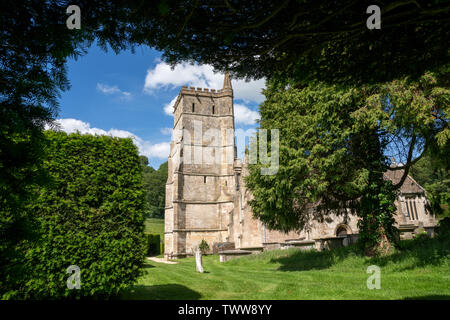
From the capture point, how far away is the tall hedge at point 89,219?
579cm

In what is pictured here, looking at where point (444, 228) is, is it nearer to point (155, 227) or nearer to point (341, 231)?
point (341, 231)

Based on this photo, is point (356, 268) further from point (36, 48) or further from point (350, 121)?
point (36, 48)

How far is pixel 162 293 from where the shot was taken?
7512mm

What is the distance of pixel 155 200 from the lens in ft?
229

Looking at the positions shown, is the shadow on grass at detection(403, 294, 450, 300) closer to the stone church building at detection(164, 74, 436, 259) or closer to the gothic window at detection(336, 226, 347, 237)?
the gothic window at detection(336, 226, 347, 237)

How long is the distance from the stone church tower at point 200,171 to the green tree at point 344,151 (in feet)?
67.4

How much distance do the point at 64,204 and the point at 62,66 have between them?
4.44 metres

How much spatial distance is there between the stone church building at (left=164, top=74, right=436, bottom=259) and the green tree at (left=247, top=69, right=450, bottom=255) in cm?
1465

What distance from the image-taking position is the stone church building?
32.0 m

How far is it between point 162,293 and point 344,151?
27.5 feet

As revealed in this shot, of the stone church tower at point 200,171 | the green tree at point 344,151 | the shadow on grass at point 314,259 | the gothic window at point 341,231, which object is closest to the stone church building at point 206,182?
the stone church tower at point 200,171

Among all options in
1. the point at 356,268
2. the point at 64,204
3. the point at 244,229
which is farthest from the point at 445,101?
the point at 244,229

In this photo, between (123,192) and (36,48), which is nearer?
(36,48)

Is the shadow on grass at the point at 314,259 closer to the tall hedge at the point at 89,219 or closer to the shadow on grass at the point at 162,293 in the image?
the shadow on grass at the point at 162,293
